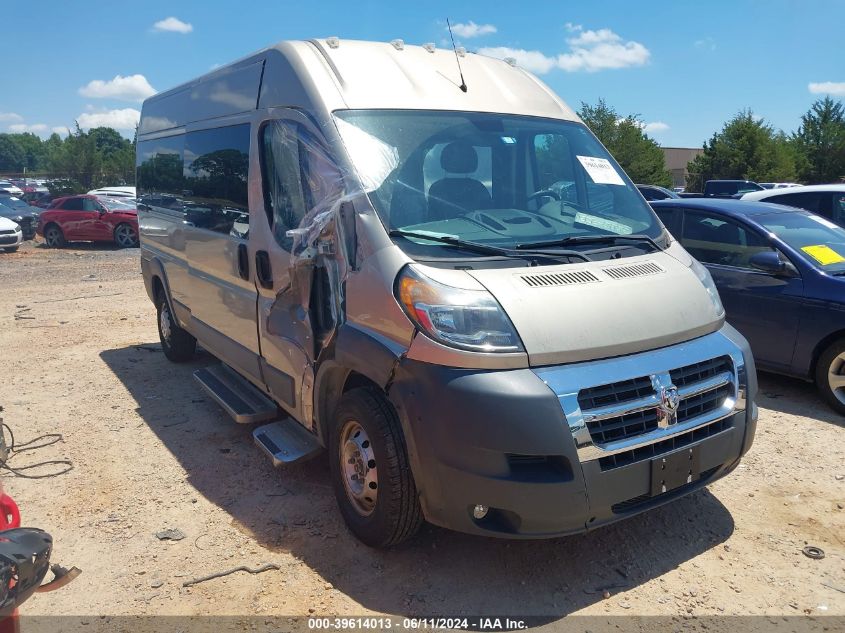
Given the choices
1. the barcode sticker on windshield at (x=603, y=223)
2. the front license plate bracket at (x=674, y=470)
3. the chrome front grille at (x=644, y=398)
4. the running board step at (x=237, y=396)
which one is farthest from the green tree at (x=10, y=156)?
the front license plate bracket at (x=674, y=470)

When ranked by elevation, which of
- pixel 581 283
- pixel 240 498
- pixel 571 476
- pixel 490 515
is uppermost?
pixel 581 283

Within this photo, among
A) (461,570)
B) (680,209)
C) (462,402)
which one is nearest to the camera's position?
(462,402)

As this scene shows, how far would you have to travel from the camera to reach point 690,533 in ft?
11.9

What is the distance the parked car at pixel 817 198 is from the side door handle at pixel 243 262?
6318 millimetres

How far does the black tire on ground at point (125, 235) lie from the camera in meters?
20.2

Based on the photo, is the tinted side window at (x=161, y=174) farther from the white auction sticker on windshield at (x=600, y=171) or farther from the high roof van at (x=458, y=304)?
the white auction sticker on windshield at (x=600, y=171)

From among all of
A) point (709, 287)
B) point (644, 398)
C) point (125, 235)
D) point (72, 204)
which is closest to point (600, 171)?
point (709, 287)

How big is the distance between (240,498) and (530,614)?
6.51 ft

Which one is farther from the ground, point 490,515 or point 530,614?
point 490,515

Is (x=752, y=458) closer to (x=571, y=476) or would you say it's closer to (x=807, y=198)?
(x=571, y=476)

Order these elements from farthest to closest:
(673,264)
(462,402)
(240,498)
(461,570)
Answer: (240,498) → (673,264) → (461,570) → (462,402)

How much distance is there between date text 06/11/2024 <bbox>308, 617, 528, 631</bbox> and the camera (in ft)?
9.58

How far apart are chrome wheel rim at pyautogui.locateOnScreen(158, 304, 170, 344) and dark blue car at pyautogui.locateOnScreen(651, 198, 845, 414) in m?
5.30

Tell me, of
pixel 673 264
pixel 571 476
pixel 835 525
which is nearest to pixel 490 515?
pixel 571 476
